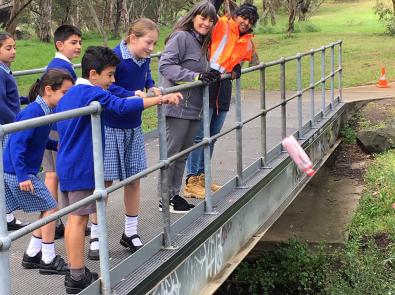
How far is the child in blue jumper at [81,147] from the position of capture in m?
3.44

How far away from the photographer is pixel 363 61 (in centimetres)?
2252

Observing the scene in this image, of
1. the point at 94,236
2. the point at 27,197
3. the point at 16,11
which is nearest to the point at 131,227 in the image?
the point at 94,236

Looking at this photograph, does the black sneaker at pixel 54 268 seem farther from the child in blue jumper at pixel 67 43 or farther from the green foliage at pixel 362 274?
the green foliage at pixel 362 274

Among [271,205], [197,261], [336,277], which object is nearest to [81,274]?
[197,261]

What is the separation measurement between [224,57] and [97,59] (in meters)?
1.64

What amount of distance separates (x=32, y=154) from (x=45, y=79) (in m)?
0.41

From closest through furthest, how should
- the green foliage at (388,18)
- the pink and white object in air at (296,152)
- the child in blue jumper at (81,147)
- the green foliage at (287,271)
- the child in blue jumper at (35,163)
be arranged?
1. the child in blue jumper at (81,147)
2. the child in blue jumper at (35,163)
3. the pink and white object in air at (296,152)
4. the green foliage at (287,271)
5. the green foliage at (388,18)

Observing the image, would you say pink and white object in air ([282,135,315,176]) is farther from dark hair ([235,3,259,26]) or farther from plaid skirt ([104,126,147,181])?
plaid skirt ([104,126,147,181])

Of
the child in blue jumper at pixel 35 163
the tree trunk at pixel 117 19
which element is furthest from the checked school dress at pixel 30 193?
the tree trunk at pixel 117 19

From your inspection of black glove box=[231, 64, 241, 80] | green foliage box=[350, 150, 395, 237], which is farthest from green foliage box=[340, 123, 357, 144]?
black glove box=[231, 64, 241, 80]

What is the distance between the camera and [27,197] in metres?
3.70

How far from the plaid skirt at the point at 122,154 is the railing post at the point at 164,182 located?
145mm

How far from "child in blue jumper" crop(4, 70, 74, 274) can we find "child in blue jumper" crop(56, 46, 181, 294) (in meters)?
0.15

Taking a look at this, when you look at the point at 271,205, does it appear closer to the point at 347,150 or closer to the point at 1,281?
the point at 1,281
